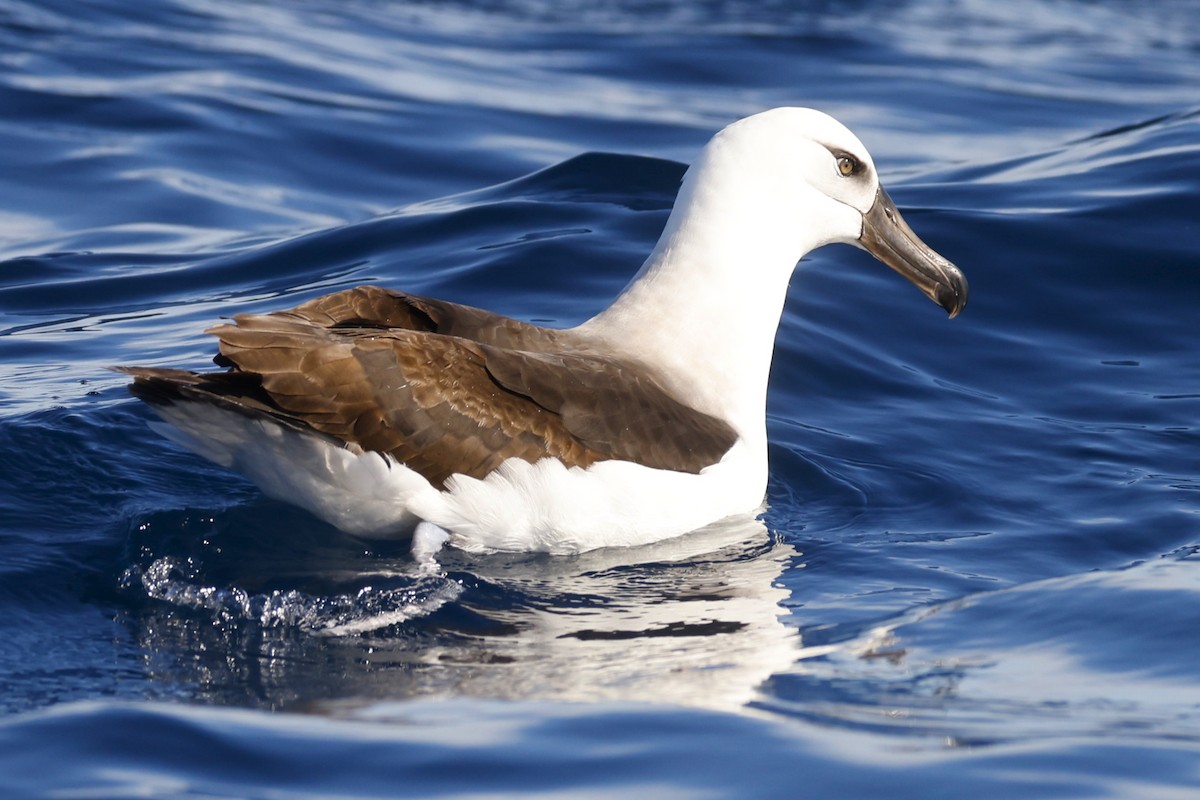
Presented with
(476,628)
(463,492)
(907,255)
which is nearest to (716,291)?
(907,255)

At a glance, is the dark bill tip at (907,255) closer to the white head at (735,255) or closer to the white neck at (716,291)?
the white head at (735,255)

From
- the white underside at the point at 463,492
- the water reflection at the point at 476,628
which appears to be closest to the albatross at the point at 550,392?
the white underside at the point at 463,492

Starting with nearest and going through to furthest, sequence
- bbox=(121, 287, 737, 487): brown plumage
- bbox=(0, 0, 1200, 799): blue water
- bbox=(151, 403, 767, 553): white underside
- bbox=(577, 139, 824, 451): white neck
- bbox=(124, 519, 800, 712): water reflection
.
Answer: bbox=(0, 0, 1200, 799): blue water < bbox=(124, 519, 800, 712): water reflection < bbox=(121, 287, 737, 487): brown plumage < bbox=(151, 403, 767, 553): white underside < bbox=(577, 139, 824, 451): white neck

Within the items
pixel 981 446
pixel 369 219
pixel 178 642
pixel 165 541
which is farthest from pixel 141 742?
pixel 369 219

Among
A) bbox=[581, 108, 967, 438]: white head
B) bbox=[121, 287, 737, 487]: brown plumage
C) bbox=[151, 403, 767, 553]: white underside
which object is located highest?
bbox=[581, 108, 967, 438]: white head

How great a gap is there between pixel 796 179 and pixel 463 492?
2206 mm

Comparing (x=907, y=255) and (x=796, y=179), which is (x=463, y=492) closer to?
(x=796, y=179)

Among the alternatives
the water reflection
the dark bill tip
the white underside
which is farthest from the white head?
the water reflection

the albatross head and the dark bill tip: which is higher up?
the albatross head

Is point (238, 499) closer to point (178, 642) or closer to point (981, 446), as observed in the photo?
point (178, 642)

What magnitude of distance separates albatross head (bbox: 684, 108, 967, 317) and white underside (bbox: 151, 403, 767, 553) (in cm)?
137

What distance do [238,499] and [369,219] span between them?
503 centimetres

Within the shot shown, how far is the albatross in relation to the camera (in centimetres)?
579

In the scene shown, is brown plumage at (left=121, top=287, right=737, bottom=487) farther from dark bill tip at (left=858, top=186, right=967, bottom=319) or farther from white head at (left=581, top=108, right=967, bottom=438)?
dark bill tip at (left=858, top=186, right=967, bottom=319)
